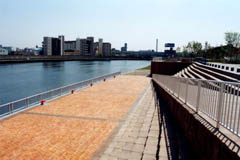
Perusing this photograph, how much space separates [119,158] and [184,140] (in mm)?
2651

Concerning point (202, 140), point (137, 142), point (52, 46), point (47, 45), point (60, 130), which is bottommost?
point (60, 130)

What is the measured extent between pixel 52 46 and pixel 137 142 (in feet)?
626

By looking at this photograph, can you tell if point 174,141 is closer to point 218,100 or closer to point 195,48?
point 218,100

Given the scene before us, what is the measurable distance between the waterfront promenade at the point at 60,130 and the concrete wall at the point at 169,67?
27090mm

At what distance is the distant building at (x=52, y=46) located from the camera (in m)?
176

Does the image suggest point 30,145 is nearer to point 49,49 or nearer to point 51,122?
point 51,122

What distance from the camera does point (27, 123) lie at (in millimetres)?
9406

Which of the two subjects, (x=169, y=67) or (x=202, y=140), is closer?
(x=202, y=140)

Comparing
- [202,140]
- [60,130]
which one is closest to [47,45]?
[60,130]

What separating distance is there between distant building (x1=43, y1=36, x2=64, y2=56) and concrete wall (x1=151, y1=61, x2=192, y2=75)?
526 feet

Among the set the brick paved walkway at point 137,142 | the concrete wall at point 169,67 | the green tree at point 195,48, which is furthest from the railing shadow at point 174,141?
the green tree at point 195,48

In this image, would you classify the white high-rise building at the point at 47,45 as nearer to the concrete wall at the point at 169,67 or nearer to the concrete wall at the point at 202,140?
the concrete wall at the point at 169,67

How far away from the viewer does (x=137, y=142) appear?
7094 mm

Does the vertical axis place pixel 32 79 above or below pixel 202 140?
below
